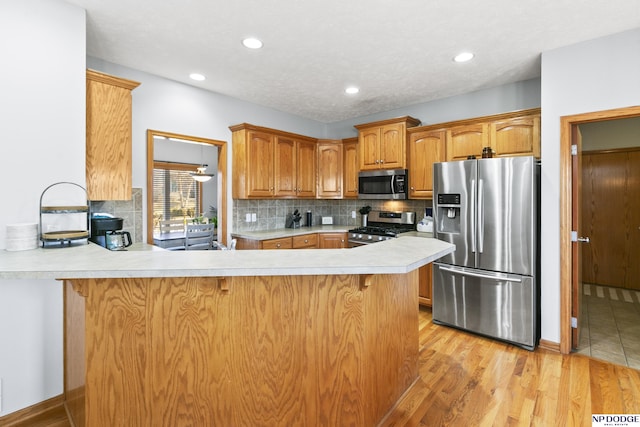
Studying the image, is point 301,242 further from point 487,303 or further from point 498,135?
point 498,135

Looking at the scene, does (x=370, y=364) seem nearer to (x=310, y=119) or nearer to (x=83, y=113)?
(x=83, y=113)

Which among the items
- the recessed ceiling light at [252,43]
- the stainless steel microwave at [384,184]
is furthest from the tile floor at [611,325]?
the recessed ceiling light at [252,43]

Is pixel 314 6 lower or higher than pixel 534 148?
higher

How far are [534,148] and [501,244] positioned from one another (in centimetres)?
112

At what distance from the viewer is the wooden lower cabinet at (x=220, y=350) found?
1.49 metres

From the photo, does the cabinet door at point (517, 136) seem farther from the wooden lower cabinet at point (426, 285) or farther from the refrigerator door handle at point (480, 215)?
the wooden lower cabinet at point (426, 285)

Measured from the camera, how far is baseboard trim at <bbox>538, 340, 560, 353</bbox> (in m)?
2.84

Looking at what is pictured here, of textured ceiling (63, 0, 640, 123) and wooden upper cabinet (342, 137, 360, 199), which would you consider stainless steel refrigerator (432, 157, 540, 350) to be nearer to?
textured ceiling (63, 0, 640, 123)

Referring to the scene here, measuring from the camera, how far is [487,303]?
3100 mm

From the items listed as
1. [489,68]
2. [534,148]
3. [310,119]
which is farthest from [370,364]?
[310,119]

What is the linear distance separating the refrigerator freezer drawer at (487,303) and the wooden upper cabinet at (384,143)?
5.29 feet

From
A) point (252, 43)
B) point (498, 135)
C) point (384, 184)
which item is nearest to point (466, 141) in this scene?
point (498, 135)

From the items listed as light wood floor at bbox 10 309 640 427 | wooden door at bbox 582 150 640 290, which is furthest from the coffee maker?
wooden door at bbox 582 150 640 290

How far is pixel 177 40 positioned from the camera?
104 inches
